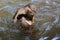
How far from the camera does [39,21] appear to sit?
6027mm

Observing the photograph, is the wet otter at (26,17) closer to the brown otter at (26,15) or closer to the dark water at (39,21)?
the brown otter at (26,15)

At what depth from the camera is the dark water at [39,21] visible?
5.13m

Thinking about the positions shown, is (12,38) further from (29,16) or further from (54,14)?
(54,14)

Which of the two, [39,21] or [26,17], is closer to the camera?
[26,17]

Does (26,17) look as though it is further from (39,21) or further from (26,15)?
(39,21)

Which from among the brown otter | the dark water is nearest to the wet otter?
the brown otter

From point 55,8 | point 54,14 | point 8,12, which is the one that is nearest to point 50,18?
point 54,14

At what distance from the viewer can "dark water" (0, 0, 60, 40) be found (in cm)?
513

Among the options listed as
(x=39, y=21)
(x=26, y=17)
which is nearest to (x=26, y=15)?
(x=26, y=17)

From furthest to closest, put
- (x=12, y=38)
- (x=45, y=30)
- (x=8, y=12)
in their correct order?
1. (x=8, y=12)
2. (x=45, y=30)
3. (x=12, y=38)

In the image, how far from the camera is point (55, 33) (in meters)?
5.23

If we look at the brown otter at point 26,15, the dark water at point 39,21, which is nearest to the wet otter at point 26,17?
the brown otter at point 26,15

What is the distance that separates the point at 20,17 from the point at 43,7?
1.79m

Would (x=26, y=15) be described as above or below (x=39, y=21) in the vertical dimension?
below
